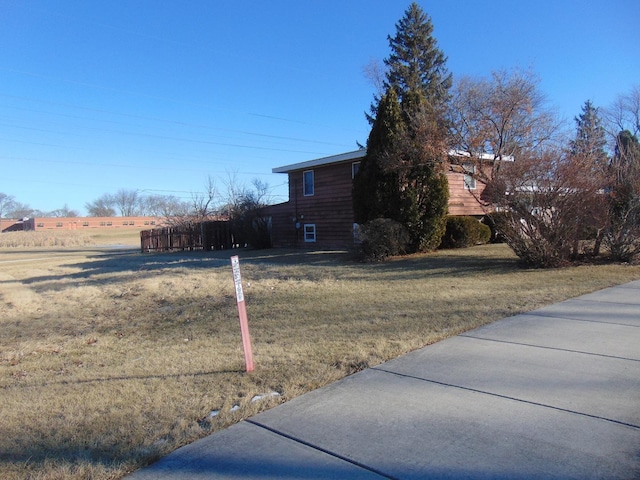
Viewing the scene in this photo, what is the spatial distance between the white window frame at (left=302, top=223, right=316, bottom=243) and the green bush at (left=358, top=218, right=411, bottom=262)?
732 cm

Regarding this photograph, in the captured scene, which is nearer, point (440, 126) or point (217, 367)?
point (217, 367)

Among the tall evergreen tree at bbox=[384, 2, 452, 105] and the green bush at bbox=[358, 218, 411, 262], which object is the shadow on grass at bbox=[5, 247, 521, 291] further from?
the tall evergreen tree at bbox=[384, 2, 452, 105]

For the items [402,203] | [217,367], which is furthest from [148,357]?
[402,203]

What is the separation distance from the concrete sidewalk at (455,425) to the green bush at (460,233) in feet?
40.3

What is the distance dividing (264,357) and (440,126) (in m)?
11.2

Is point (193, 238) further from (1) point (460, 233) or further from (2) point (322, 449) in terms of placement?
(2) point (322, 449)

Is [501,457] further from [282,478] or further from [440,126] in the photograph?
[440,126]

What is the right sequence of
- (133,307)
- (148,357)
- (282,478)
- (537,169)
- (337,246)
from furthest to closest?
(337,246) < (537,169) < (133,307) < (148,357) < (282,478)

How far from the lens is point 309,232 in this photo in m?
22.9

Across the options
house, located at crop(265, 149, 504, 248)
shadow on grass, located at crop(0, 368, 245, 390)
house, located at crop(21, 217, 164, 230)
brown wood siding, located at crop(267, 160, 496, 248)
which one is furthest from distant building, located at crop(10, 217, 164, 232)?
shadow on grass, located at crop(0, 368, 245, 390)

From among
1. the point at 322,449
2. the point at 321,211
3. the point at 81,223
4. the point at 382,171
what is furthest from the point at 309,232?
the point at 81,223

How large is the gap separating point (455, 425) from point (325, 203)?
18.4 m

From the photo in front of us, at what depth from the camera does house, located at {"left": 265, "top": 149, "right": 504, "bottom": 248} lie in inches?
795

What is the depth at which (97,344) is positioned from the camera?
7348mm
